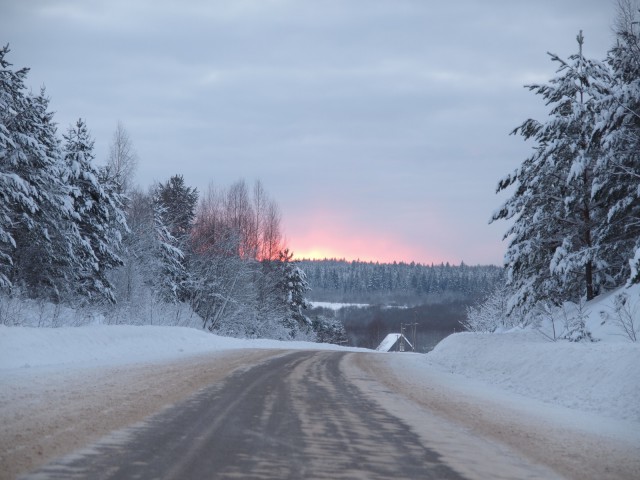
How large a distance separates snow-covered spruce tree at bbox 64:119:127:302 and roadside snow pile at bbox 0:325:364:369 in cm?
682

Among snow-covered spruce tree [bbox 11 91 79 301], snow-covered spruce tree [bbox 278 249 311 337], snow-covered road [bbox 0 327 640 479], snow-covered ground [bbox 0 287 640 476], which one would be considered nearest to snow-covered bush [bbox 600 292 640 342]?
snow-covered ground [bbox 0 287 640 476]

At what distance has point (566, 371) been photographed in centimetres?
1321

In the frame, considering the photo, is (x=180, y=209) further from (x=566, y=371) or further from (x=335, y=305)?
(x=335, y=305)

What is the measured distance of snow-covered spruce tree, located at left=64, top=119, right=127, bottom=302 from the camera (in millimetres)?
31750

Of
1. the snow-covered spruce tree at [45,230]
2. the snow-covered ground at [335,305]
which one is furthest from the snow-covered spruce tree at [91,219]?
the snow-covered ground at [335,305]

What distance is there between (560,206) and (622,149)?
3.41 metres

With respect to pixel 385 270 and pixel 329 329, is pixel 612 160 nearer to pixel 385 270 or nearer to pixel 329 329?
pixel 329 329

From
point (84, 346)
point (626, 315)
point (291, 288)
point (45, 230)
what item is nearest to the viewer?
point (626, 315)

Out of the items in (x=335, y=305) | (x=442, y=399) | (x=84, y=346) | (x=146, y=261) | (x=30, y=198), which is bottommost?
(x=442, y=399)

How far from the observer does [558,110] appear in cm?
2388

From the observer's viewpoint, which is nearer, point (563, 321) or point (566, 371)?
point (566, 371)

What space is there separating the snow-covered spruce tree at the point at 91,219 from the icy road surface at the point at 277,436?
2066 cm

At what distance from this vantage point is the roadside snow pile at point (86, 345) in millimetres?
15078

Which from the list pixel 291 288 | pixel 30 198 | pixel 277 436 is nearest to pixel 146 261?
pixel 30 198
